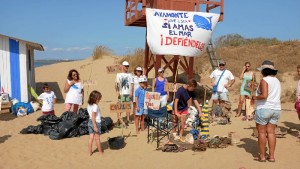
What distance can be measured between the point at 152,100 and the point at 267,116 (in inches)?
96.3

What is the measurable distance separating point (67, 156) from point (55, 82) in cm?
1390

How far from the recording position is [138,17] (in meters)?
11.8

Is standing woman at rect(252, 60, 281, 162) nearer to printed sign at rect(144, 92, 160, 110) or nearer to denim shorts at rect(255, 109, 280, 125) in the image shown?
denim shorts at rect(255, 109, 280, 125)

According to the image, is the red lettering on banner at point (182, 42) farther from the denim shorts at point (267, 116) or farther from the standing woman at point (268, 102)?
the denim shorts at point (267, 116)

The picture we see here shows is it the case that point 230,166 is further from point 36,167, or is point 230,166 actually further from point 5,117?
point 5,117

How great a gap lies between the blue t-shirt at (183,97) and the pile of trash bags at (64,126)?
253 centimetres

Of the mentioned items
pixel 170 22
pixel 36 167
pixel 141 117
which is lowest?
pixel 36 167

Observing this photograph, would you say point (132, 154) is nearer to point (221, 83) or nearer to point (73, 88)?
point (73, 88)

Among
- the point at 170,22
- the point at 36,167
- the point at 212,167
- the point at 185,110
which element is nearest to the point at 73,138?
the point at 36,167

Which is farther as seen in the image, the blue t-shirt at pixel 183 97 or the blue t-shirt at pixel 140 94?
the blue t-shirt at pixel 140 94

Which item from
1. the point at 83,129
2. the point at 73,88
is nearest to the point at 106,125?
the point at 83,129

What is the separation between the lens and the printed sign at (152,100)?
6.77 metres

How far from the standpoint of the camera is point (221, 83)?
373 inches

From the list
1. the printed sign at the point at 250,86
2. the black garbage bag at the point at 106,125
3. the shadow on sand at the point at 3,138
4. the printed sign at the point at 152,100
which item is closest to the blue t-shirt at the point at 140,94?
the printed sign at the point at 152,100
